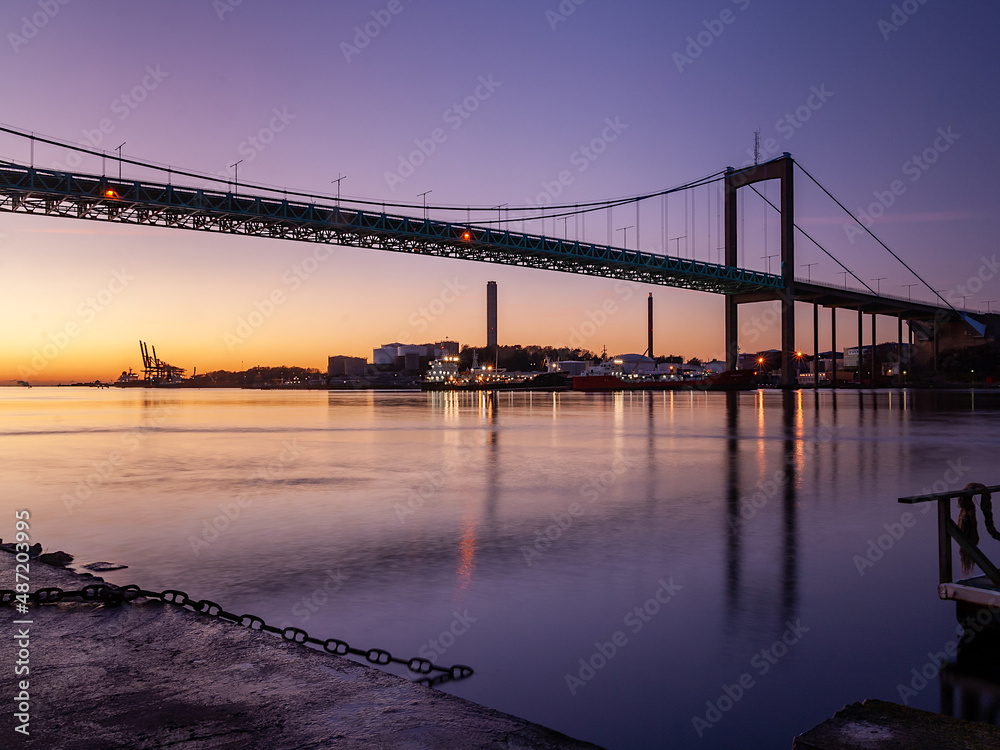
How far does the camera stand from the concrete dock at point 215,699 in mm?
2775

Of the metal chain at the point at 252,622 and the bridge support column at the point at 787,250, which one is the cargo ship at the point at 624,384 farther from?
the metal chain at the point at 252,622

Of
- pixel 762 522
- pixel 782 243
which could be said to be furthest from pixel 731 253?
pixel 762 522

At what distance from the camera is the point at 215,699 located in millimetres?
3152

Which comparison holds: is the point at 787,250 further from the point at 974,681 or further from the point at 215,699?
the point at 215,699

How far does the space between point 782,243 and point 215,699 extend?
73.6m

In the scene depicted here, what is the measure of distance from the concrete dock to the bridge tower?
70.9 metres

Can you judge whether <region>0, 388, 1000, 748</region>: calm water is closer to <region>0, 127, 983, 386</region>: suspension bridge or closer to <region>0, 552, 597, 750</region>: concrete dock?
<region>0, 552, 597, 750</region>: concrete dock

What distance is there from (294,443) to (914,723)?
71.1 feet

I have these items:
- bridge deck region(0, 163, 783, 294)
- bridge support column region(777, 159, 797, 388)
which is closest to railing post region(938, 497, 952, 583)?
bridge deck region(0, 163, 783, 294)

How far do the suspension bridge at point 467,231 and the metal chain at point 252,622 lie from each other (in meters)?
43.0

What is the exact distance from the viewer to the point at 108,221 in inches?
1752

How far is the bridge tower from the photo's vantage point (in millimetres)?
69125

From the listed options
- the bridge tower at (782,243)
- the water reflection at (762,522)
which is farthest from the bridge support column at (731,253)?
the water reflection at (762,522)

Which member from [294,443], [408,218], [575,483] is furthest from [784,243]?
[575,483]
